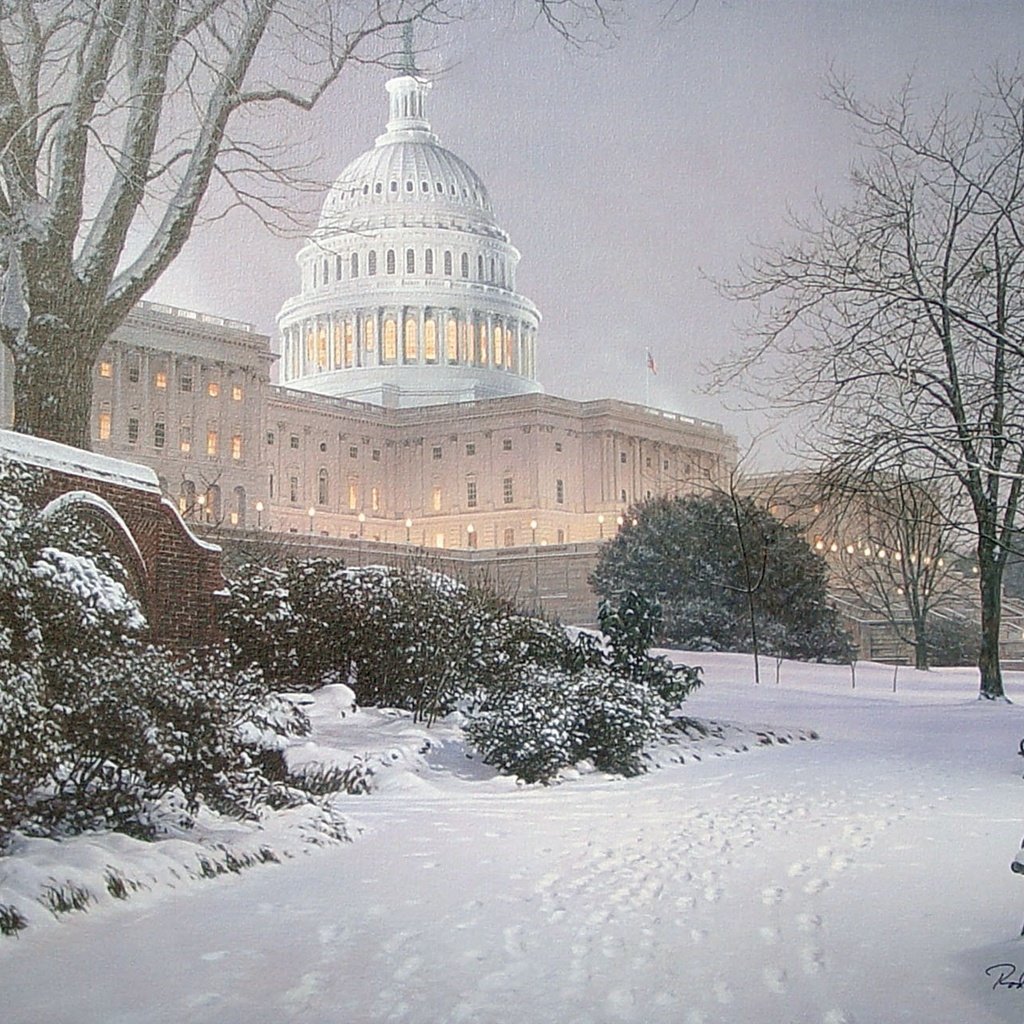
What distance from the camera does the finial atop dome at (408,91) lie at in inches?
246

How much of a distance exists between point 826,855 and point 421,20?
371 centimetres

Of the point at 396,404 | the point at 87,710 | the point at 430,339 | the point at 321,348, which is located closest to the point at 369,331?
the point at 430,339

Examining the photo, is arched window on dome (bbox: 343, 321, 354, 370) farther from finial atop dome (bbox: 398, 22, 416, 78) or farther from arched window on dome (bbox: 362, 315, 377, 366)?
finial atop dome (bbox: 398, 22, 416, 78)

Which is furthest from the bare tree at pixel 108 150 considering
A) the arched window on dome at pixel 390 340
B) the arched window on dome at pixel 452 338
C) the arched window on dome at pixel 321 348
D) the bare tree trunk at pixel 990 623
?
the arched window on dome at pixel 452 338

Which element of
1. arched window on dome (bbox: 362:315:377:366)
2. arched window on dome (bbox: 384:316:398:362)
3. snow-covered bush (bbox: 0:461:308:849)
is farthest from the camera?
arched window on dome (bbox: 362:315:377:366)

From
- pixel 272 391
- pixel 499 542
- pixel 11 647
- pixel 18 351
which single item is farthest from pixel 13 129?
pixel 499 542

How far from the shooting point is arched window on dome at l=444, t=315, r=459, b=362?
29.3 metres

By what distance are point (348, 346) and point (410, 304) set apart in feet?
6.79

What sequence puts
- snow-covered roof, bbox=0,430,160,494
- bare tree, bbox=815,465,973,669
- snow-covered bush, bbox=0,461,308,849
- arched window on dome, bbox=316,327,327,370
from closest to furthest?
snow-covered bush, bbox=0,461,308,849 → snow-covered roof, bbox=0,430,160,494 → bare tree, bbox=815,465,973,669 → arched window on dome, bbox=316,327,327,370

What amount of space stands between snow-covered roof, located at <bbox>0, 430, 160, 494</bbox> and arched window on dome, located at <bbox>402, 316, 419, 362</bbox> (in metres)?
14.8

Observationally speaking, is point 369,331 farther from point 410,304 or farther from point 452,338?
point 452,338

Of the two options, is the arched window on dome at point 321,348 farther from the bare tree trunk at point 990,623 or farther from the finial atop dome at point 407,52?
the finial atop dome at point 407,52

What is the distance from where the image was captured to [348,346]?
1052 inches
